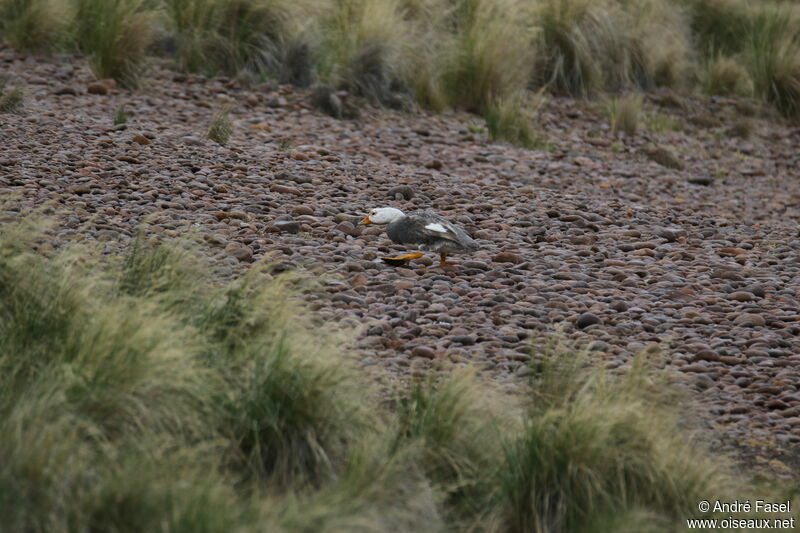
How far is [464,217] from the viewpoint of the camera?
577 cm

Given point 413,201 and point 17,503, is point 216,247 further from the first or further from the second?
point 17,503

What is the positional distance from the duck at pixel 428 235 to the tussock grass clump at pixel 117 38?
11.2 ft

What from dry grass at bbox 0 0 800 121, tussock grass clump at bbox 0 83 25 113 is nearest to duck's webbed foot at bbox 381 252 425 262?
tussock grass clump at bbox 0 83 25 113

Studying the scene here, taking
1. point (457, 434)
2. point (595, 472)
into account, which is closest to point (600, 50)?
point (457, 434)

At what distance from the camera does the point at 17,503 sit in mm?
2461

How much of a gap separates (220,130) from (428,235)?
2255 mm

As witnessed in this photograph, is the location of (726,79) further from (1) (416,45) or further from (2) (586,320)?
(2) (586,320)

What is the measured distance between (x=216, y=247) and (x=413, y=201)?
63.8 inches

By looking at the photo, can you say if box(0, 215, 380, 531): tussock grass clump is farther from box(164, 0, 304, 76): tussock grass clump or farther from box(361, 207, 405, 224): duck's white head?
box(164, 0, 304, 76): tussock grass clump

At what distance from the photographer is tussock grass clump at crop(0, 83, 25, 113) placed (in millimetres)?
6418

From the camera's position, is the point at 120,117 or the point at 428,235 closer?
the point at 428,235

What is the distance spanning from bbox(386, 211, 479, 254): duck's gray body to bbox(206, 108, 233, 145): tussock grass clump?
1993 millimetres

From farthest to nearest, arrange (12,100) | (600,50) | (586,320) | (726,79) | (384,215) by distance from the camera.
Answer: (726,79)
(600,50)
(12,100)
(384,215)
(586,320)

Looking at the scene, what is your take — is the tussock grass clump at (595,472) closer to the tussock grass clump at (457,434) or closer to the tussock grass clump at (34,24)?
the tussock grass clump at (457,434)
